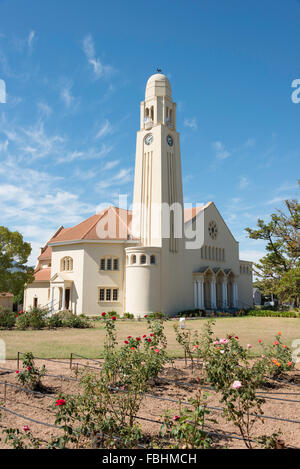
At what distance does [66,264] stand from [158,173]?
14.4m

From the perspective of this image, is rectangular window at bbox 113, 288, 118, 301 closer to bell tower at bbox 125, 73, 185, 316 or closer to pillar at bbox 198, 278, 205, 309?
bell tower at bbox 125, 73, 185, 316

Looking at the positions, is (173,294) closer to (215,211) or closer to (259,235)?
(259,235)

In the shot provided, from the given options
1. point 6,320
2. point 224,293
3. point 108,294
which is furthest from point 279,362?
point 224,293

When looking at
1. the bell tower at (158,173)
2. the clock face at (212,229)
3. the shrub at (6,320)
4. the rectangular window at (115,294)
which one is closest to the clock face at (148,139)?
the bell tower at (158,173)

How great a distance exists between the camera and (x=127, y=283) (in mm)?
35062

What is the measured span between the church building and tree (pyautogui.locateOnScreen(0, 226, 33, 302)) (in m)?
8.06

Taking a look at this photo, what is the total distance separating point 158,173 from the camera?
36.9 m

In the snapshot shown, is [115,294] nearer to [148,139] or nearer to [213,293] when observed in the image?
[213,293]

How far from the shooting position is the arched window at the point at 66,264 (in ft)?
124

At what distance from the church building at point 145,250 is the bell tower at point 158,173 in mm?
106

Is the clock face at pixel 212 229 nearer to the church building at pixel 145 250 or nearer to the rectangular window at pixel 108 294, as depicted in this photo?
the church building at pixel 145 250
